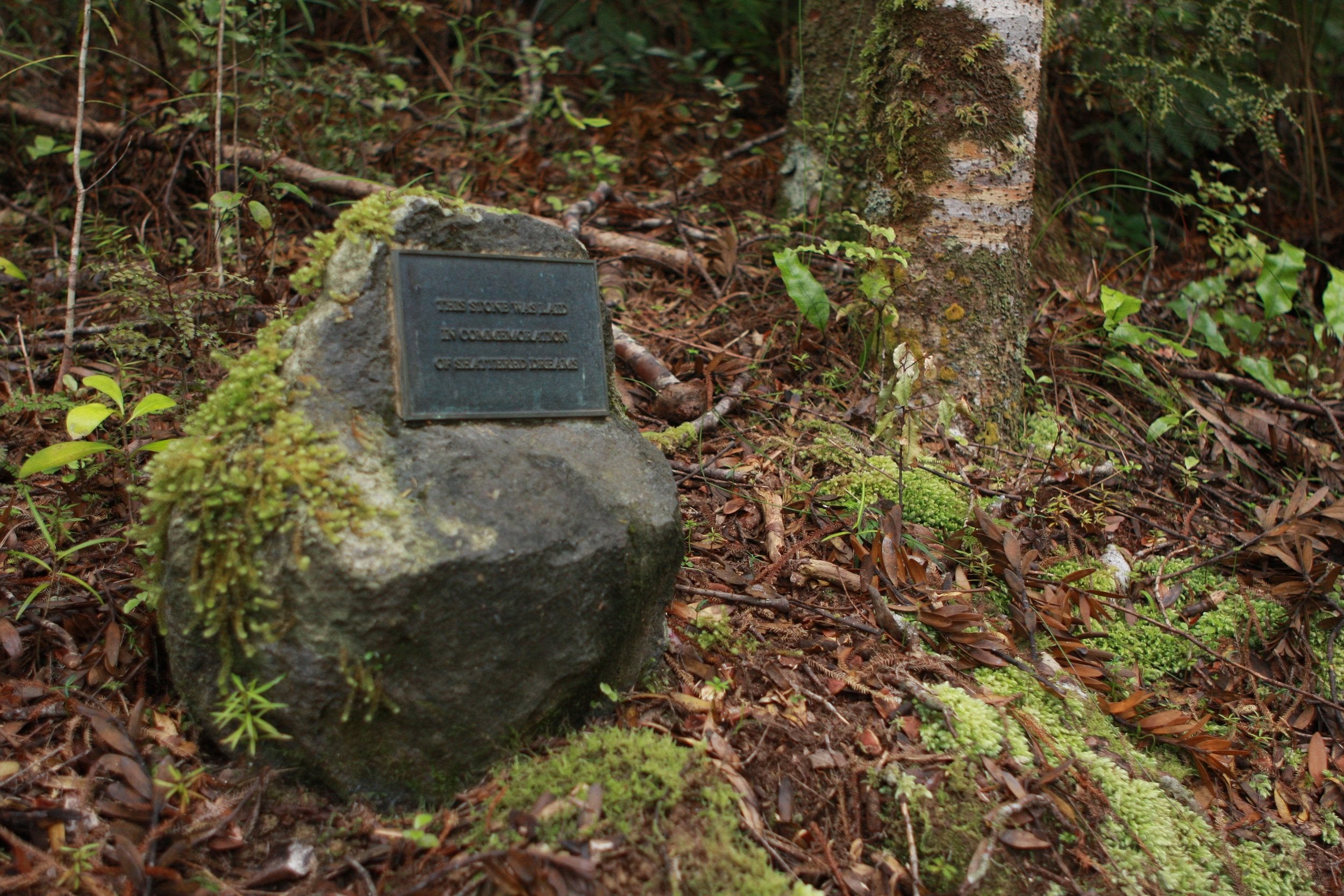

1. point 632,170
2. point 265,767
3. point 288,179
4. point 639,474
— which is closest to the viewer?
point 265,767

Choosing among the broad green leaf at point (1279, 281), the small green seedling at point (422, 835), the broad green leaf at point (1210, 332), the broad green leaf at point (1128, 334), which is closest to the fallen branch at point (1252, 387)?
the broad green leaf at point (1210, 332)

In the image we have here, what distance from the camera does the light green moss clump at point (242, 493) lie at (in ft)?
6.57

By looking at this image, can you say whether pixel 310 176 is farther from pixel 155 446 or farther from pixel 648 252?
pixel 155 446

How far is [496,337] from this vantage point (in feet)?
7.91

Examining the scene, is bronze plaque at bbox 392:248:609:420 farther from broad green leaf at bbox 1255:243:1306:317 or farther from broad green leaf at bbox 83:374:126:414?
broad green leaf at bbox 1255:243:1306:317

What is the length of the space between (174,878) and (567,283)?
1.76 m

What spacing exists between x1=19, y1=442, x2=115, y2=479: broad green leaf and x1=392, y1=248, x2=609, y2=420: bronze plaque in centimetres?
106

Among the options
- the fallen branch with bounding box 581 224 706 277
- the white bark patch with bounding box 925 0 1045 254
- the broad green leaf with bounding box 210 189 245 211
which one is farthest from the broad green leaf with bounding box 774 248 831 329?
the broad green leaf with bounding box 210 189 245 211

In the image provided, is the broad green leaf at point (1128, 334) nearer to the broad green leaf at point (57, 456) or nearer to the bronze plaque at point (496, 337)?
the bronze plaque at point (496, 337)

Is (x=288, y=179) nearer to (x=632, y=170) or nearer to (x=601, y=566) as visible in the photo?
(x=632, y=170)

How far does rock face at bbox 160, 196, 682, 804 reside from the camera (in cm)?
198

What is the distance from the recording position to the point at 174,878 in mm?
1882

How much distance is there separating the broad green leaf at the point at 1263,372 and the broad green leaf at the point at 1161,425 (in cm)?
70

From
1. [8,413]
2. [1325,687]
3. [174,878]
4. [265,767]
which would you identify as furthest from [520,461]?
[1325,687]
